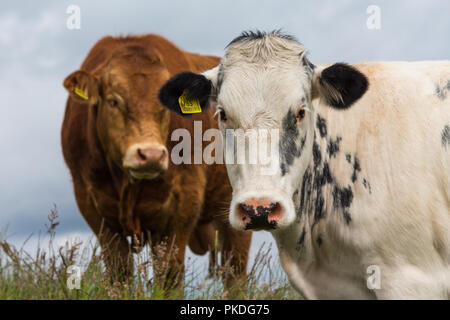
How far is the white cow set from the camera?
195 inches

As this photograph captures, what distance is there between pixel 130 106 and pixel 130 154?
25.0 inches

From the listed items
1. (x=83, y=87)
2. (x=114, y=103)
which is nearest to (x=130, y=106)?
(x=114, y=103)

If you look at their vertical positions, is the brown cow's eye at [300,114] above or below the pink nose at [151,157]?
below

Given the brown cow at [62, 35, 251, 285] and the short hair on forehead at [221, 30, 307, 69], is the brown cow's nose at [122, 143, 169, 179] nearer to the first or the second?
the brown cow at [62, 35, 251, 285]

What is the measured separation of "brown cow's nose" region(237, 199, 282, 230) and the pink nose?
3311mm

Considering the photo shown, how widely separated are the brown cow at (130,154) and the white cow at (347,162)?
246 centimetres

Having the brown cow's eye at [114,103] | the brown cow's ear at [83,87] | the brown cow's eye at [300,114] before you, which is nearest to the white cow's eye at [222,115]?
the brown cow's eye at [300,114]

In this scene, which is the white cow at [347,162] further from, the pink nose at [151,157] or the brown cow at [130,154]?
the brown cow at [130,154]

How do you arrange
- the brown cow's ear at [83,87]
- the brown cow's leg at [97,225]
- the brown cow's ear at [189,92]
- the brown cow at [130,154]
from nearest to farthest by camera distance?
1. the brown cow's ear at [189,92]
2. the brown cow at [130,154]
3. the brown cow's ear at [83,87]
4. the brown cow's leg at [97,225]

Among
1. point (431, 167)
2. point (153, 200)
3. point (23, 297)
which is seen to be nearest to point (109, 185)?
point (153, 200)

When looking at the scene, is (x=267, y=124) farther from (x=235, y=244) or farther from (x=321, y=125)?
(x=235, y=244)

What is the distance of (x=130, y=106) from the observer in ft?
26.6

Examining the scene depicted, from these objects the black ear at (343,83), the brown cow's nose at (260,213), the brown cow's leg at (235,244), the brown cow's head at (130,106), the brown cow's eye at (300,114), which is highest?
the brown cow's head at (130,106)

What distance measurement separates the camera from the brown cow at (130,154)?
8039 mm
